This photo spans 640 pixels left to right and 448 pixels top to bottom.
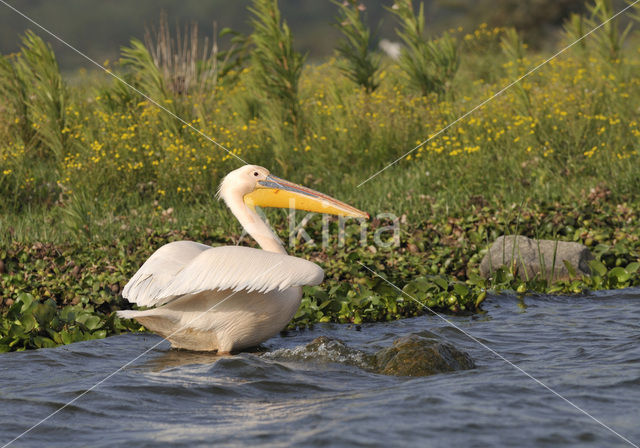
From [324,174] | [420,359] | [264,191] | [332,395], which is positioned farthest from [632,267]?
[324,174]

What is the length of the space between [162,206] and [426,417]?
6454 mm

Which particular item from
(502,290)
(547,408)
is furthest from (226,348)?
(502,290)

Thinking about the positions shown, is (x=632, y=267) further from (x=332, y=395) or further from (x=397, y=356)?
(x=332, y=395)

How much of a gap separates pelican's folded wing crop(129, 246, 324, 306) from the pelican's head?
0.91 meters

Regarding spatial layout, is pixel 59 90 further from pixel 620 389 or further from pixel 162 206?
pixel 620 389

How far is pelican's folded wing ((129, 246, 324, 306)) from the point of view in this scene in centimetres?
453

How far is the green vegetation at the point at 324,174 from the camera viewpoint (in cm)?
652

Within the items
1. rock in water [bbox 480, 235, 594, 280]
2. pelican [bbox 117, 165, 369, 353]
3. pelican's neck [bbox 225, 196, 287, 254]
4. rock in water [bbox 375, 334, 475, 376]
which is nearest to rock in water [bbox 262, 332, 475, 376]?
rock in water [bbox 375, 334, 475, 376]

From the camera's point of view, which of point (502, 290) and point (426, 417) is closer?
point (426, 417)

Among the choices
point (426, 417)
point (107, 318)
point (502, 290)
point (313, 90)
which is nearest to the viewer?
point (426, 417)

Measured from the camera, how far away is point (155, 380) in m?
4.31

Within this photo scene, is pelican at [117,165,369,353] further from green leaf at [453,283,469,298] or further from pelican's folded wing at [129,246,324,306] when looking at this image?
green leaf at [453,283,469,298]

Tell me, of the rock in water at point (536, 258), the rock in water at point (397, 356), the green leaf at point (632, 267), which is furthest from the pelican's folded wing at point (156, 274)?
the green leaf at point (632, 267)

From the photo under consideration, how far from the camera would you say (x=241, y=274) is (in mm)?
4547
